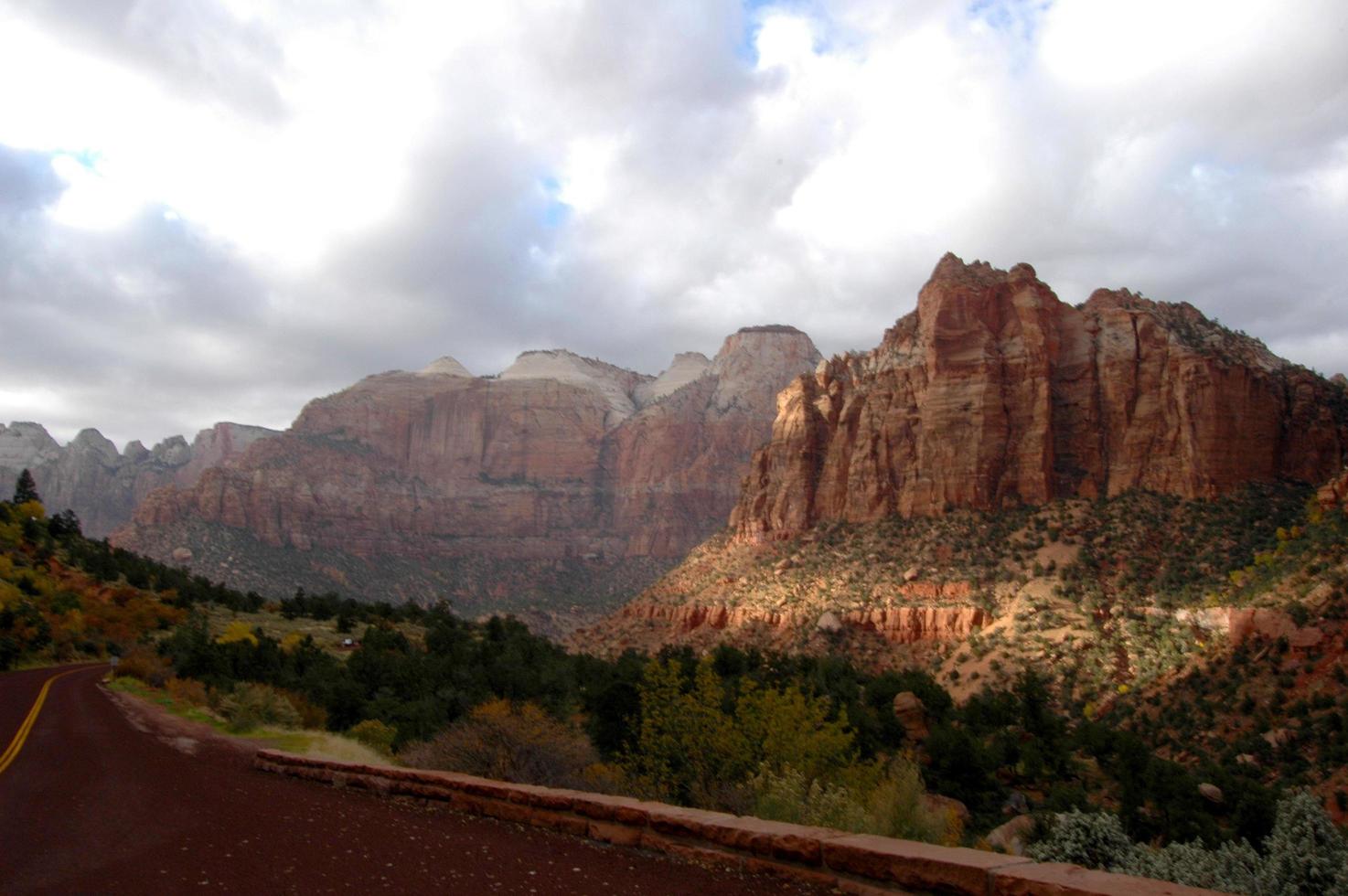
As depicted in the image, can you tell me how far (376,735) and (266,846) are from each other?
55.4 ft

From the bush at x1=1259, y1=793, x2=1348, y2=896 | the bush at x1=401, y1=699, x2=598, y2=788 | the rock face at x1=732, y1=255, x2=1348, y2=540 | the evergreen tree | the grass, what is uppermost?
the rock face at x1=732, y1=255, x2=1348, y2=540

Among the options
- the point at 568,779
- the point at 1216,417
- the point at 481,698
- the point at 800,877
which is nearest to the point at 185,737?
the point at 568,779

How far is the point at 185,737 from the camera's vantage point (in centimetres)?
1981

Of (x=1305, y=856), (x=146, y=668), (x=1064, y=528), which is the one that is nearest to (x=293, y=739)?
(x=146, y=668)

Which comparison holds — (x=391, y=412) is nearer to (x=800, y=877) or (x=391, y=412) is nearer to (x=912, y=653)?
(x=912, y=653)

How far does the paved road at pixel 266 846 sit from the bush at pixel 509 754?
274 centimetres

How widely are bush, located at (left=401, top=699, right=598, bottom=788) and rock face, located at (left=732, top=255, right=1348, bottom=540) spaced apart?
176 feet

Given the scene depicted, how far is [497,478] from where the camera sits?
17688 cm

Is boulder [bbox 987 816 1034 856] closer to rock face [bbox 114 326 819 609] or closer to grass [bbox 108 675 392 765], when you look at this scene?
grass [bbox 108 675 392 765]

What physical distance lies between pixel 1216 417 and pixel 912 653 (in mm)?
26184

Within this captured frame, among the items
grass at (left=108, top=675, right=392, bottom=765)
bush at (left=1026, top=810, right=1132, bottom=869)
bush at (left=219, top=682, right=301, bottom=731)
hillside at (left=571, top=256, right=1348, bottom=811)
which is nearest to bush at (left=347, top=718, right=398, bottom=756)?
grass at (left=108, top=675, right=392, bottom=765)

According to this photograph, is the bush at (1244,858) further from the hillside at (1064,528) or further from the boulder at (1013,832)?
the hillside at (1064,528)

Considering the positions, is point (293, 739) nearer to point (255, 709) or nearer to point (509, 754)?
point (255, 709)

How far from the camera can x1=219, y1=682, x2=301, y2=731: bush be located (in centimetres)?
2281
